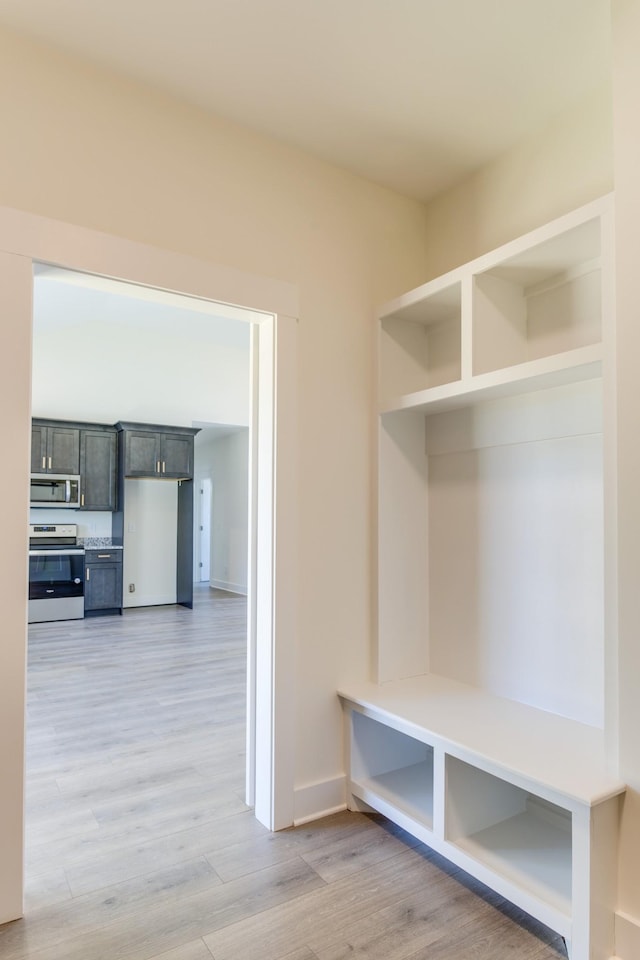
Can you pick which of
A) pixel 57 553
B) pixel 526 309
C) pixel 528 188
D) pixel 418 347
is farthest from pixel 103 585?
pixel 528 188

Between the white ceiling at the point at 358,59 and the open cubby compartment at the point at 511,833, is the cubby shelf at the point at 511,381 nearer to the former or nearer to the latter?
the white ceiling at the point at 358,59

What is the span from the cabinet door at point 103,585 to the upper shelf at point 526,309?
18.8ft

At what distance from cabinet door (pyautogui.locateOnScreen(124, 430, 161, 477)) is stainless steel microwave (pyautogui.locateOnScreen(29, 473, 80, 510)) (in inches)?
26.2

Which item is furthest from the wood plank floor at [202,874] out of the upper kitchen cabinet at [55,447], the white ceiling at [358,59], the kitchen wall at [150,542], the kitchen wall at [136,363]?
the kitchen wall at [136,363]

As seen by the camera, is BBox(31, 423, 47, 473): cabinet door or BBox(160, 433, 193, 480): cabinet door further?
BBox(160, 433, 193, 480): cabinet door

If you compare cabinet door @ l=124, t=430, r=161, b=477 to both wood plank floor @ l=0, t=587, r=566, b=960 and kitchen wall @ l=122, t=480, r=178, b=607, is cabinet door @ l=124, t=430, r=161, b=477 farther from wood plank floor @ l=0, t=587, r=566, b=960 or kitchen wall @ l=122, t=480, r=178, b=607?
wood plank floor @ l=0, t=587, r=566, b=960

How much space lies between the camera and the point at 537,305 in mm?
2350

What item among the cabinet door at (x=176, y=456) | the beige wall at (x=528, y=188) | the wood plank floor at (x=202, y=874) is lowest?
the wood plank floor at (x=202, y=874)

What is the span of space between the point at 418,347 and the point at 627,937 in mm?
2339

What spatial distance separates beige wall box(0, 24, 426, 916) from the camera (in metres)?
1.94

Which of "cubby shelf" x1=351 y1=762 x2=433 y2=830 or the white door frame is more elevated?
the white door frame

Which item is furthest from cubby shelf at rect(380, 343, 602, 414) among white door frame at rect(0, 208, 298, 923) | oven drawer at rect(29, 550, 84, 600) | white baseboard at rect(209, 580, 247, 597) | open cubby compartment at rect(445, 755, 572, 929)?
white baseboard at rect(209, 580, 247, 597)

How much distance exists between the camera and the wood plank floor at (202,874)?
5.71ft

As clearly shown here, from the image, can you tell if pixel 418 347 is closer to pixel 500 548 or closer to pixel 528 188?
pixel 528 188
